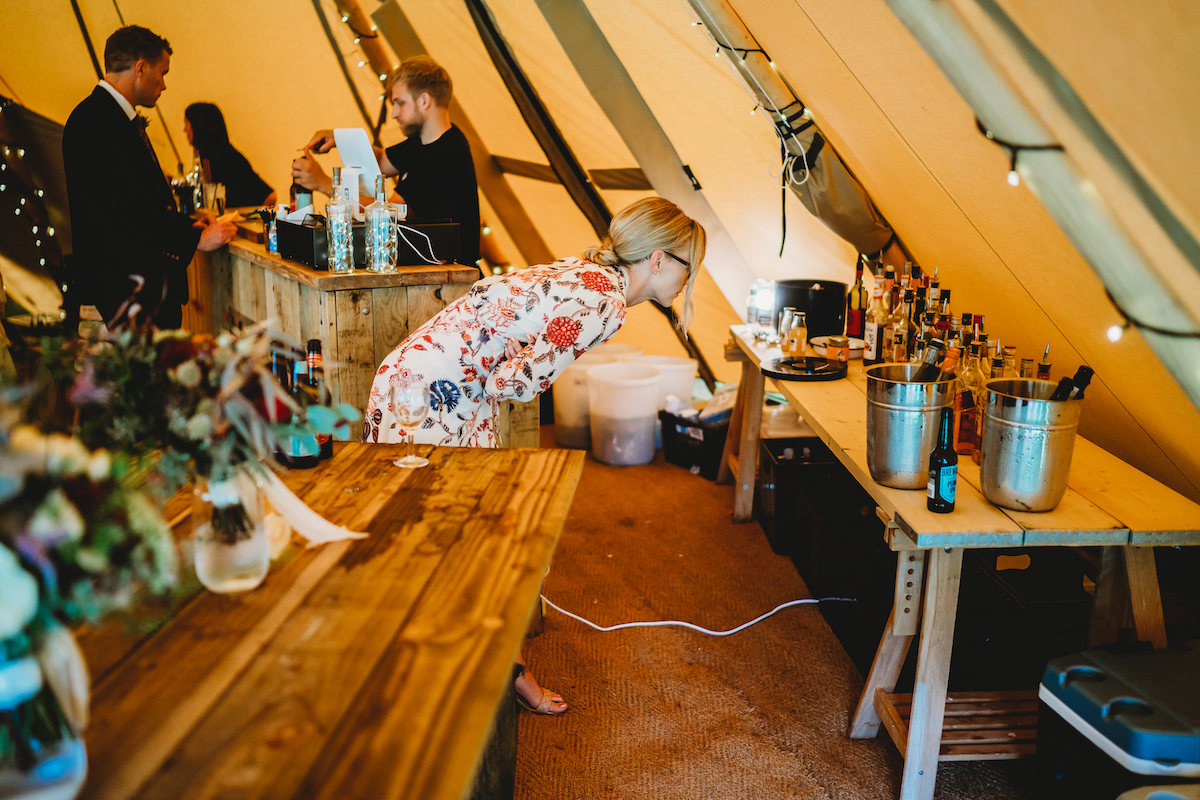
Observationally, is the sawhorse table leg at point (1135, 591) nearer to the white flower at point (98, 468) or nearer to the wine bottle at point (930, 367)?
the wine bottle at point (930, 367)

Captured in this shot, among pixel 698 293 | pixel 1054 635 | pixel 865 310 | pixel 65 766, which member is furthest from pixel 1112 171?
pixel 698 293

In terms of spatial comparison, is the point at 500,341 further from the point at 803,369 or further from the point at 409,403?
the point at 803,369

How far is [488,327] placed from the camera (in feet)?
6.72

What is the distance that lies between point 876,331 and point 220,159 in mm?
3531

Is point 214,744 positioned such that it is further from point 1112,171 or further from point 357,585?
point 1112,171

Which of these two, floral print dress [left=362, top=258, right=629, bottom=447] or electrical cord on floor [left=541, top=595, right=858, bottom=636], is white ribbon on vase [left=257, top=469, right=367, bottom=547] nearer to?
floral print dress [left=362, top=258, right=629, bottom=447]

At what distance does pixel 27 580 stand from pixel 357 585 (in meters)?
0.43

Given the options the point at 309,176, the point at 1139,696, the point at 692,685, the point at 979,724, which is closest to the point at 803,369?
the point at 692,685

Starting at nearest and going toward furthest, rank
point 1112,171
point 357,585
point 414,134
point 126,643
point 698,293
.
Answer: point 126,643, point 357,585, point 1112,171, point 414,134, point 698,293

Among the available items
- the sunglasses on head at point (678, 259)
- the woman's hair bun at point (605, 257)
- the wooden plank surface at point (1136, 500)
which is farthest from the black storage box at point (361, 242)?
the wooden plank surface at point (1136, 500)

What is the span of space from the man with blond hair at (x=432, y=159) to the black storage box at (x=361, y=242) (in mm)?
221

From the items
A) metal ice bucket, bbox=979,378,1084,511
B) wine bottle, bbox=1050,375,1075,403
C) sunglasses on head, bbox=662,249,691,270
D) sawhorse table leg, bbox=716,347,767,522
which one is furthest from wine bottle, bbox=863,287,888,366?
wine bottle, bbox=1050,375,1075,403

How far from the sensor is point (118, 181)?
293cm

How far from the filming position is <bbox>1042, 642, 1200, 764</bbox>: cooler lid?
1.30 meters
